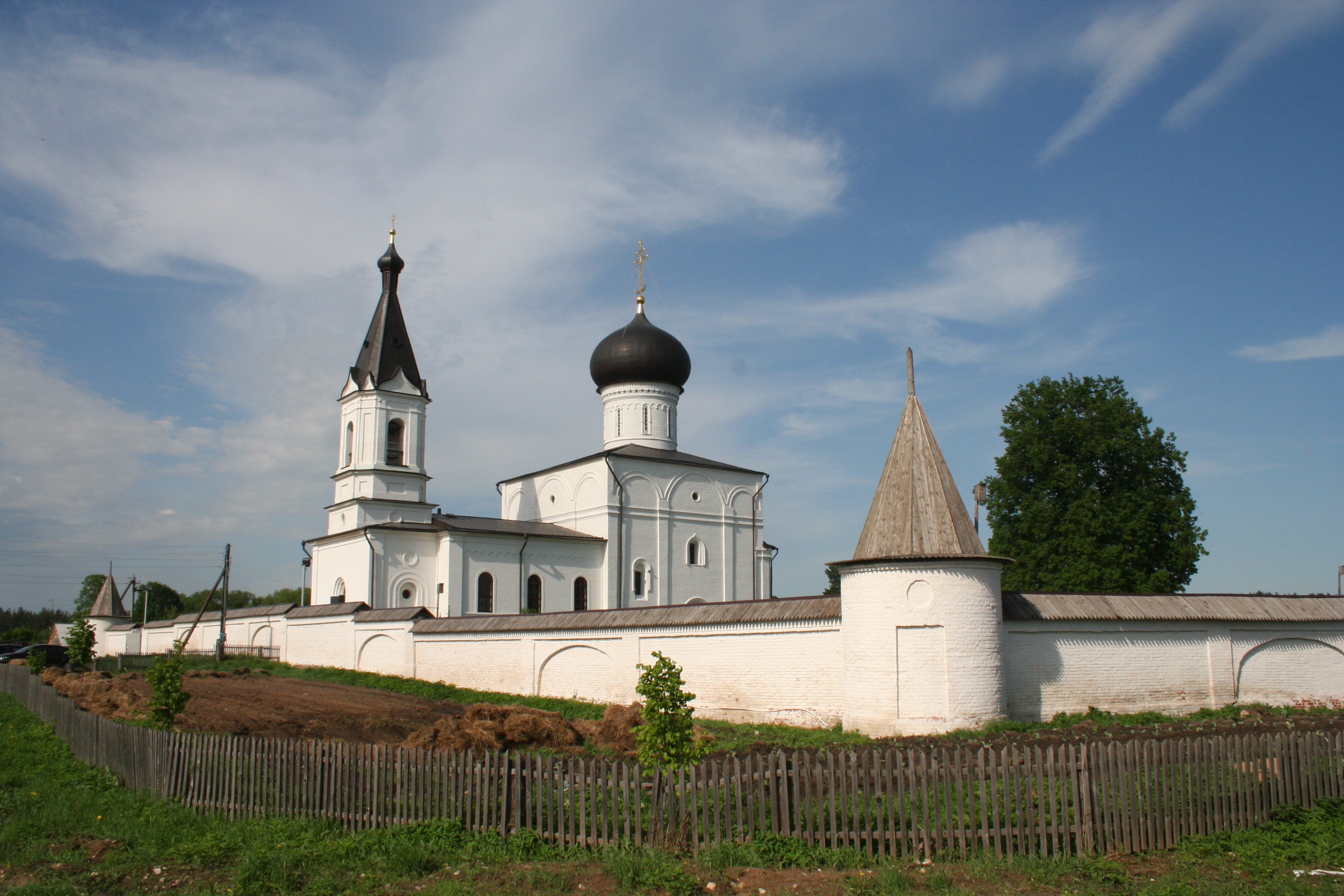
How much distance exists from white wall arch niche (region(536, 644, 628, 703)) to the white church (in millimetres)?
47

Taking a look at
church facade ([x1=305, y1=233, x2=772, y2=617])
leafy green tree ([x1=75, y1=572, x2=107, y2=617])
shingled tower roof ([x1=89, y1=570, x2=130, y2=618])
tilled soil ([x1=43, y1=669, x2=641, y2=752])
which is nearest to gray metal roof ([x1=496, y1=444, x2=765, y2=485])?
church facade ([x1=305, y1=233, x2=772, y2=617])

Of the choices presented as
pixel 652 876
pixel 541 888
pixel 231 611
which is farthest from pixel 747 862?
pixel 231 611

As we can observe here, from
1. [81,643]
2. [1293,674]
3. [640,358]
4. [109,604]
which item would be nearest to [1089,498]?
[1293,674]

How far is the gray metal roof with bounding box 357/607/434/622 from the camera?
22.4 metres

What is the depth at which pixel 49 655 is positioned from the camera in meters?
26.7

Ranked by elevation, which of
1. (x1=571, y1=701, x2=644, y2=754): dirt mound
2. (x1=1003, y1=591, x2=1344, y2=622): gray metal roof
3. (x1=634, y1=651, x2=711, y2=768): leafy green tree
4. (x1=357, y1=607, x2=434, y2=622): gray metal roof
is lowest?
(x1=571, y1=701, x2=644, y2=754): dirt mound

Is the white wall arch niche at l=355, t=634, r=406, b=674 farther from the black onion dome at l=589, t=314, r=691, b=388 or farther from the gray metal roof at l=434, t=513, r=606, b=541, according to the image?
the black onion dome at l=589, t=314, r=691, b=388

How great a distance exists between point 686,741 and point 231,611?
2781cm

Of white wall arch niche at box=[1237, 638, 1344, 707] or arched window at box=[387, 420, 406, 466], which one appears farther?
arched window at box=[387, 420, 406, 466]

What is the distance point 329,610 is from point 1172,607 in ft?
65.3

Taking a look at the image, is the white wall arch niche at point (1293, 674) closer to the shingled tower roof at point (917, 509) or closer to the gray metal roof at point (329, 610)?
the shingled tower roof at point (917, 509)

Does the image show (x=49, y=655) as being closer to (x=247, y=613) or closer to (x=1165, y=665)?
(x=247, y=613)

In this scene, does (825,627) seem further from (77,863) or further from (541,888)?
(77,863)

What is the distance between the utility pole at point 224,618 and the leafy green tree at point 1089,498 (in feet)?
76.7
